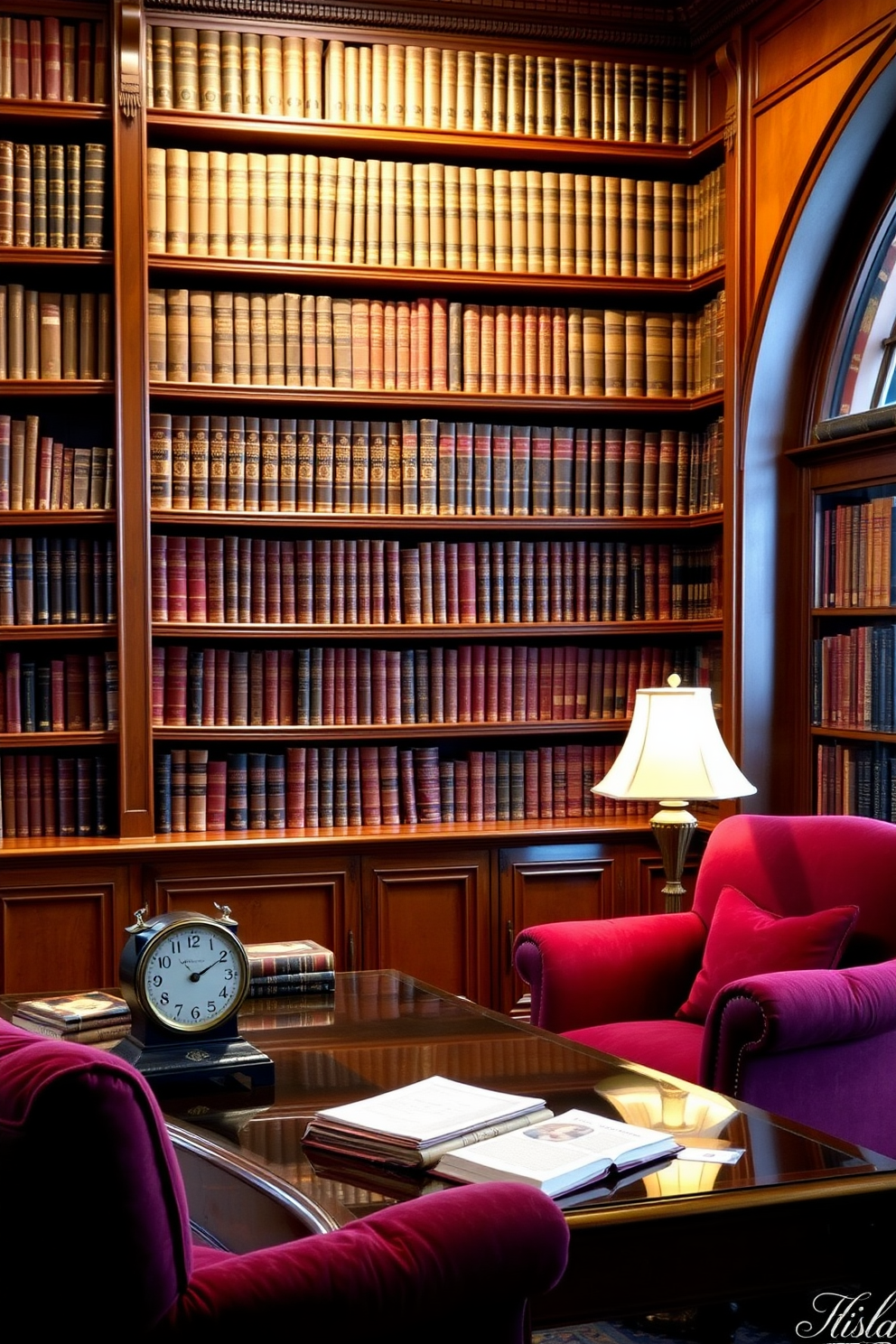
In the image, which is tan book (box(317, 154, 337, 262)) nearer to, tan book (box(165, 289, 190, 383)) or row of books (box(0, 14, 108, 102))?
A: tan book (box(165, 289, 190, 383))

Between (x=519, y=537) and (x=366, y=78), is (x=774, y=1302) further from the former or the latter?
(x=366, y=78)

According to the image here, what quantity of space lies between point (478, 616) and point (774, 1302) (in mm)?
2187

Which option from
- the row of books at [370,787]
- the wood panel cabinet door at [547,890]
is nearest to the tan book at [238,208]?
the row of books at [370,787]

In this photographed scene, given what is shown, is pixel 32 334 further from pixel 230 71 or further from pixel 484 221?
pixel 484 221

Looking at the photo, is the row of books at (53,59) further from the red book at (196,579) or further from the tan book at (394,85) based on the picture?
the red book at (196,579)

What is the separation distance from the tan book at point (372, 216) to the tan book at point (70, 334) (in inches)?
33.4

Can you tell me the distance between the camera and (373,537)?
179 inches

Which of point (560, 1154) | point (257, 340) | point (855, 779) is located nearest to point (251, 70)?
point (257, 340)

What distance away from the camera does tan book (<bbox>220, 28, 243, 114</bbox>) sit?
4172mm

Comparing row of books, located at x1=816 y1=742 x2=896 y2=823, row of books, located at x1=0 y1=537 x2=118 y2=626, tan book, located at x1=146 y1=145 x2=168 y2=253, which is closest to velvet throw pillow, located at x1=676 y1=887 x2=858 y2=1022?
row of books, located at x1=816 y1=742 x2=896 y2=823

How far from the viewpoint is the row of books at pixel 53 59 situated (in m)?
4.07

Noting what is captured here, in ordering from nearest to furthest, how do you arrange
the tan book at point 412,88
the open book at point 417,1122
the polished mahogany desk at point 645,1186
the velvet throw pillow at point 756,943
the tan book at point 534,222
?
the polished mahogany desk at point 645,1186, the open book at point 417,1122, the velvet throw pillow at point 756,943, the tan book at point 412,88, the tan book at point 534,222

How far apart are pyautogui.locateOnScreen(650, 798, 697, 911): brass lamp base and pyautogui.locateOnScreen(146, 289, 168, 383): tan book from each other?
1.89 meters

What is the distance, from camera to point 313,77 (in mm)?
4230
